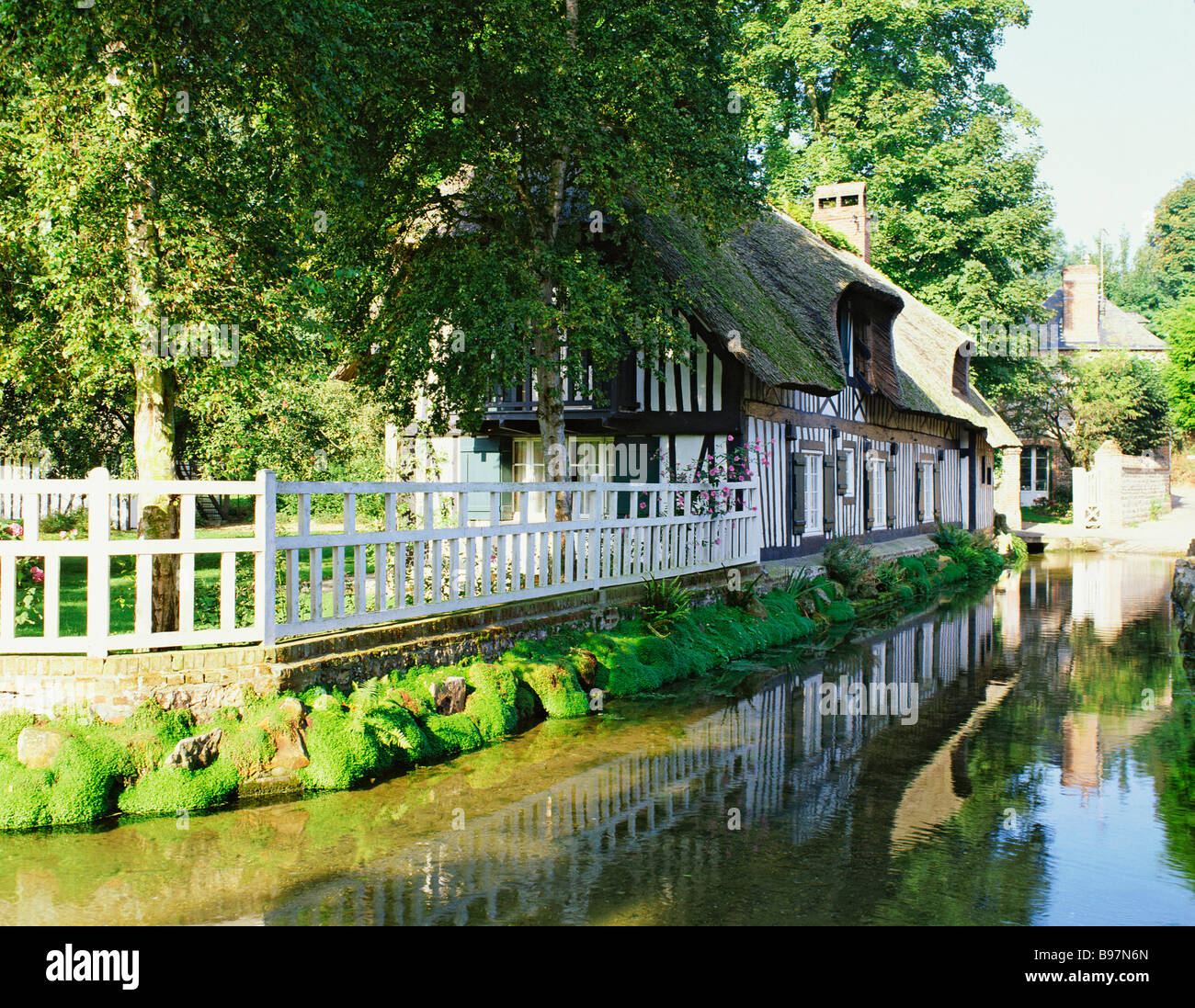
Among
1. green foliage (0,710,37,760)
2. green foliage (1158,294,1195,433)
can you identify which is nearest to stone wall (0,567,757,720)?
green foliage (0,710,37,760)

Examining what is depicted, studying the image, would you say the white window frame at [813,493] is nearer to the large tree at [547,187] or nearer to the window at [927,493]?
the large tree at [547,187]

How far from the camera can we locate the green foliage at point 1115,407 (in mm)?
39062

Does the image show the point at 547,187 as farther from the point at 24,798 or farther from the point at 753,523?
the point at 24,798

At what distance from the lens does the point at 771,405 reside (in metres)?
17.2

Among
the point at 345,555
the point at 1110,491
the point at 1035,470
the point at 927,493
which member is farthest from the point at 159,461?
the point at 1035,470

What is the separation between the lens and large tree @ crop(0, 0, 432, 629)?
287 inches

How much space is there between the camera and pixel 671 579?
1226 centimetres

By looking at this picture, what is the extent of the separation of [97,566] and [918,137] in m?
30.5

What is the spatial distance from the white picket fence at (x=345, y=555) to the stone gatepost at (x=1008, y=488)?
23721 mm

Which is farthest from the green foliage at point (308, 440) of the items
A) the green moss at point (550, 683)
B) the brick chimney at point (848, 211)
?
the brick chimney at point (848, 211)

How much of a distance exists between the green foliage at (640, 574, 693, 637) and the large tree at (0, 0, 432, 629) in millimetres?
4782

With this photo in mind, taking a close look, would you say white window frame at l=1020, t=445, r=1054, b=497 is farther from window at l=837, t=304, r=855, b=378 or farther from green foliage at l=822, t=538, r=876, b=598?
green foliage at l=822, t=538, r=876, b=598
